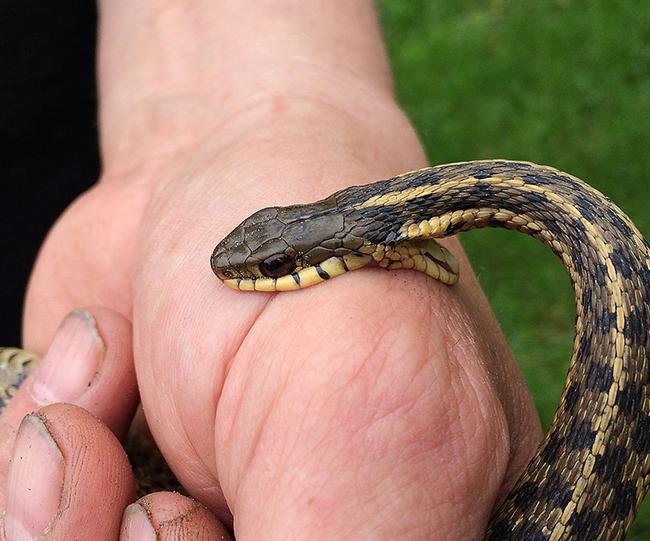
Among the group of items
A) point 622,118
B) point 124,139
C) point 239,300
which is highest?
point 124,139

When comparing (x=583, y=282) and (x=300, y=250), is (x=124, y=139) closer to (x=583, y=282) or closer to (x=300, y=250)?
(x=300, y=250)

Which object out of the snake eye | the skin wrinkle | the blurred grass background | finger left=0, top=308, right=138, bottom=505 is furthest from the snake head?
the blurred grass background

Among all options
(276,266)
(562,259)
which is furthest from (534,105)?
(276,266)

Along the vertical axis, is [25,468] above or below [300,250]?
below

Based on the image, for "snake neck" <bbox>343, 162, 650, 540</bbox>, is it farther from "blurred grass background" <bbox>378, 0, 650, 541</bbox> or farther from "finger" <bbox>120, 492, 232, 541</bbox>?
"blurred grass background" <bbox>378, 0, 650, 541</bbox>

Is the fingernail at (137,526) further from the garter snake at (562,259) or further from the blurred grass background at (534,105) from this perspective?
the blurred grass background at (534,105)

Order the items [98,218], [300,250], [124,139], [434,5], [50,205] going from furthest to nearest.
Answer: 1. [434,5]
2. [50,205]
3. [124,139]
4. [98,218]
5. [300,250]

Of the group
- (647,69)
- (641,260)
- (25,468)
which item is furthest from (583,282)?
(647,69)

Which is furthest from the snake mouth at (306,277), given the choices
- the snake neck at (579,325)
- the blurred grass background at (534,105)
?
the blurred grass background at (534,105)
